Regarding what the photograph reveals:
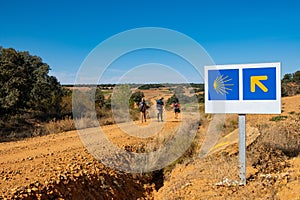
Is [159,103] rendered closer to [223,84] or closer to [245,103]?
[223,84]

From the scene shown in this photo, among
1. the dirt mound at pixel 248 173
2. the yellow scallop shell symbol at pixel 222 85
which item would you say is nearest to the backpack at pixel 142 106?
the dirt mound at pixel 248 173

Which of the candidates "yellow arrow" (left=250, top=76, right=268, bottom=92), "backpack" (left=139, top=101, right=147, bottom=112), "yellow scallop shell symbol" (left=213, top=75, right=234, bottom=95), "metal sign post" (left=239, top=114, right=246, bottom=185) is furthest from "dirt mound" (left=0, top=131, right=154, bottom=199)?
"backpack" (left=139, top=101, right=147, bottom=112)

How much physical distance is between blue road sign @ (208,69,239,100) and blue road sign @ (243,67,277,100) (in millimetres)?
162

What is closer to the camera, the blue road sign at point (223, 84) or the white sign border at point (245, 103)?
the white sign border at point (245, 103)

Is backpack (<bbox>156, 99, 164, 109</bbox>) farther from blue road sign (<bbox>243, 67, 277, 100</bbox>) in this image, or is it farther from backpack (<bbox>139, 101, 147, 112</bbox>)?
blue road sign (<bbox>243, 67, 277, 100</bbox>)

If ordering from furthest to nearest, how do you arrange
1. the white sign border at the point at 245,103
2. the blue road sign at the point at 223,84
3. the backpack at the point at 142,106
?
the backpack at the point at 142,106 → the blue road sign at the point at 223,84 → the white sign border at the point at 245,103

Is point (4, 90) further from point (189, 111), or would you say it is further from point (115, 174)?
point (115, 174)

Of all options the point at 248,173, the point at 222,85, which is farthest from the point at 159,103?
the point at 222,85

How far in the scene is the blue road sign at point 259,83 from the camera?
5.62 meters

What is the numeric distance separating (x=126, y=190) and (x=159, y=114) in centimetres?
867

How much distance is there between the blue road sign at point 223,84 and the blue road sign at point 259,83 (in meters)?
0.16

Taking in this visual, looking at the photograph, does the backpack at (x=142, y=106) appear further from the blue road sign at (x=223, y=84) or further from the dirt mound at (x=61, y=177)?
the blue road sign at (x=223, y=84)

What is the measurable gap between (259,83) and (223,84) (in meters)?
0.64

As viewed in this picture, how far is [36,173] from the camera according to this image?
6348mm
